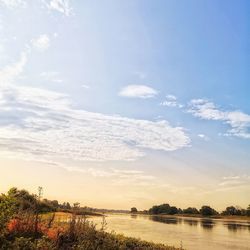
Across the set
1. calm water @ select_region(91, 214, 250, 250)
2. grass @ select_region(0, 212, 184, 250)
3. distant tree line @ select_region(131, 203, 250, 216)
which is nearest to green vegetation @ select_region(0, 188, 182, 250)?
grass @ select_region(0, 212, 184, 250)

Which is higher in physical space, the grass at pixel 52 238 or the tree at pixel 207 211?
the tree at pixel 207 211

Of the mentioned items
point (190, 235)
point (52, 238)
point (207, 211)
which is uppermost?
point (207, 211)

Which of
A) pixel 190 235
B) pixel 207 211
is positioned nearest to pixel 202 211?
pixel 207 211

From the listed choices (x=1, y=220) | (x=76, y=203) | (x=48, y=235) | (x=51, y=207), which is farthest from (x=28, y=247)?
(x=51, y=207)

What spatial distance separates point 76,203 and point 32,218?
2601mm

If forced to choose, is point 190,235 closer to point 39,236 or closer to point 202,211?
point 39,236

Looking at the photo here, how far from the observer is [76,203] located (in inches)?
742

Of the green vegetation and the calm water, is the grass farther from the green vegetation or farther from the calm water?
the calm water

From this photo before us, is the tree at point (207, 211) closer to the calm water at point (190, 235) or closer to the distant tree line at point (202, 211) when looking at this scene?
the distant tree line at point (202, 211)

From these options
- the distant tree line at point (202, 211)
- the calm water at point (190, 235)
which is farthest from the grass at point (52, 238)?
the distant tree line at point (202, 211)

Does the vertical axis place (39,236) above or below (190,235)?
below

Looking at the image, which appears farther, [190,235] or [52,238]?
[190,235]

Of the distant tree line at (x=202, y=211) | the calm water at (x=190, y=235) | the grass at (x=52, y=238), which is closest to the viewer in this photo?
the grass at (x=52, y=238)

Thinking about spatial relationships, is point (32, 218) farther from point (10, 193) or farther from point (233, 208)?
point (233, 208)
